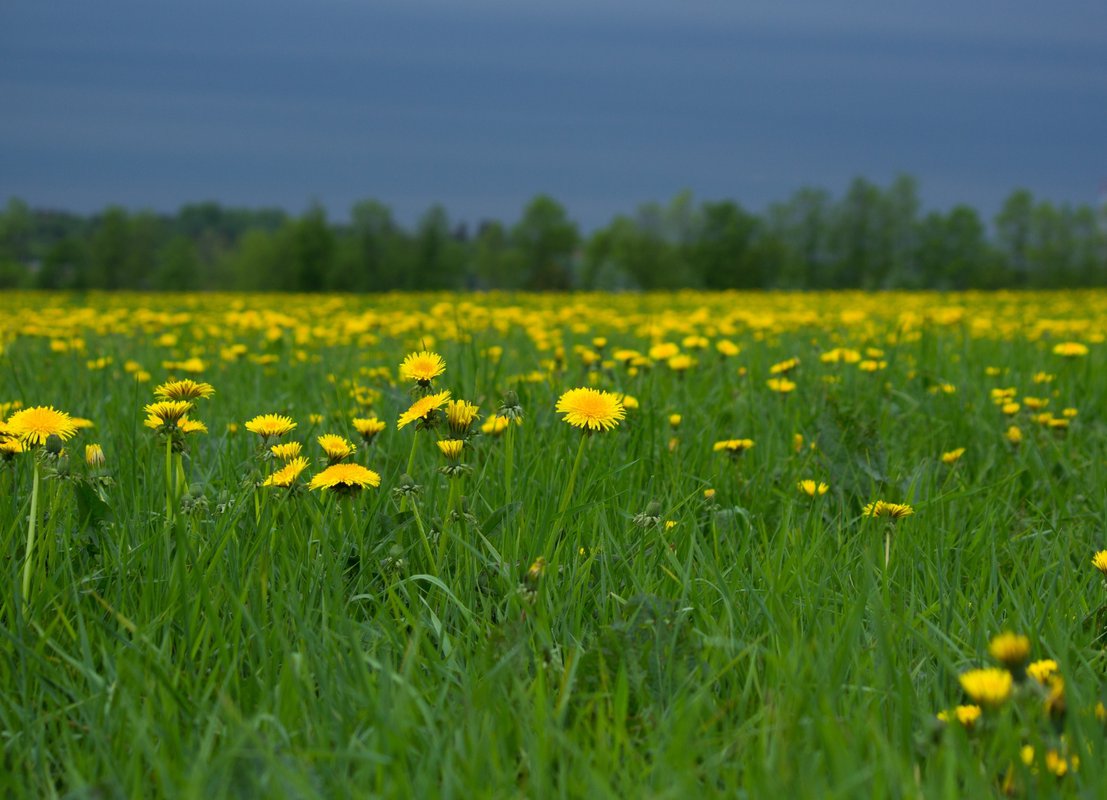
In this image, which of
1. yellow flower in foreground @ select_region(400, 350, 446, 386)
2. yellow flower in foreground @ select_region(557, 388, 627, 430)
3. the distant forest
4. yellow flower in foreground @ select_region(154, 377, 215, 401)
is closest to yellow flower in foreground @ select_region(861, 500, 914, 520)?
yellow flower in foreground @ select_region(557, 388, 627, 430)

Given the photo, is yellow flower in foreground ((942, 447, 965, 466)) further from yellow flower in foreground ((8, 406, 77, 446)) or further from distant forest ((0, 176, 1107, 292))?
distant forest ((0, 176, 1107, 292))

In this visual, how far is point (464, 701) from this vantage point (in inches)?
53.0

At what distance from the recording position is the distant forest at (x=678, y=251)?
59.5 metres

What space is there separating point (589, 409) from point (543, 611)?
51 cm

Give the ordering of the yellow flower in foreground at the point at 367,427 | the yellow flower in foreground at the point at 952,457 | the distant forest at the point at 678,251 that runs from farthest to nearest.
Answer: the distant forest at the point at 678,251 → the yellow flower in foreground at the point at 952,457 → the yellow flower in foreground at the point at 367,427

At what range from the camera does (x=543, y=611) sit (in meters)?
1.61

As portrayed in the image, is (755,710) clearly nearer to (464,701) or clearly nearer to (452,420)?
(464,701)

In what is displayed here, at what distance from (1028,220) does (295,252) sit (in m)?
49.2

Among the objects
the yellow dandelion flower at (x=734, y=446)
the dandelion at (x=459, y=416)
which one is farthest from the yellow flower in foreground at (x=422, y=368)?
the yellow dandelion flower at (x=734, y=446)

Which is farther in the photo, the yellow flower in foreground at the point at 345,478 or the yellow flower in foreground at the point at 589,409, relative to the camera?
the yellow flower in foreground at the point at 589,409

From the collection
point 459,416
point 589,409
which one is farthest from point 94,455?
point 589,409

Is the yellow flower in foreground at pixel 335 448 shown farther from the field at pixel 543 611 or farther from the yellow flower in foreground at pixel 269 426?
the yellow flower in foreground at pixel 269 426

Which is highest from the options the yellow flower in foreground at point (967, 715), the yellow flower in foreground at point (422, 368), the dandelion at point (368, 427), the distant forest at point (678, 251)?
the distant forest at point (678, 251)

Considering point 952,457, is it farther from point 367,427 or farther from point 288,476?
point 288,476
